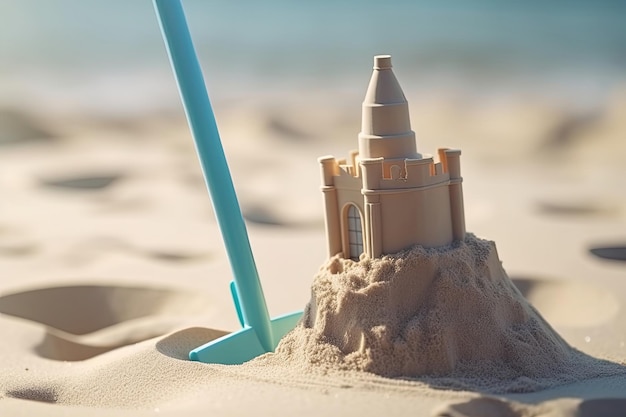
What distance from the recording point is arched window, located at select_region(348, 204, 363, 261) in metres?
6.42

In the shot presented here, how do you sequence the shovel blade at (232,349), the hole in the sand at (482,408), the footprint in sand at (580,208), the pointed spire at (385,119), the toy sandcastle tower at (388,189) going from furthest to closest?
the footprint in sand at (580,208)
the shovel blade at (232,349)
the pointed spire at (385,119)
the toy sandcastle tower at (388,189)
the hole in the sand at (482,408)

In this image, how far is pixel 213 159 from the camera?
6621 millimetres

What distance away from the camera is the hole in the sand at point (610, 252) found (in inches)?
408

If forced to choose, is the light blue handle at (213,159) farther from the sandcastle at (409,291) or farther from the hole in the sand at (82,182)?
the hole in the sand at (82,182)

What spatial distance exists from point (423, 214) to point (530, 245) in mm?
4660

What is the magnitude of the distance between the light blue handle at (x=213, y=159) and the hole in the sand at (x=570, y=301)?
3058 millimetres

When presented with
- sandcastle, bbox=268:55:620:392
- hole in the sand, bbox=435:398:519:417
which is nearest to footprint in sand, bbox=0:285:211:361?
sandcastle, bbox=268:55:620:392

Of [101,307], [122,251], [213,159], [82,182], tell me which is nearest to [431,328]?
[213,159]

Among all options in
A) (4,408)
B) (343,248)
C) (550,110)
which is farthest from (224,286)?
(550,110)

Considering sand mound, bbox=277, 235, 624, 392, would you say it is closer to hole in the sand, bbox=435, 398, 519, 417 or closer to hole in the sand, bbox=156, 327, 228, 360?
hole in the sand, bbox=435, 398, 519, 417

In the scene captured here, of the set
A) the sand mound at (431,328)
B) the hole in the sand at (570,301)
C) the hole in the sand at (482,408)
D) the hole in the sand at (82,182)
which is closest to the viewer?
the hole in the sand at (482,408)

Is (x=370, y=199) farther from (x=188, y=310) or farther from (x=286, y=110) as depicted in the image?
(x=286, y=110)

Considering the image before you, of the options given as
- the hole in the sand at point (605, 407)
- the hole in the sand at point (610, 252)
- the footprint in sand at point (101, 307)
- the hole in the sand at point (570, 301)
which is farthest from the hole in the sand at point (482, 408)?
the hole in the sand at point (610, 252)

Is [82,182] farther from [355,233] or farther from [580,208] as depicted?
[355,233]
